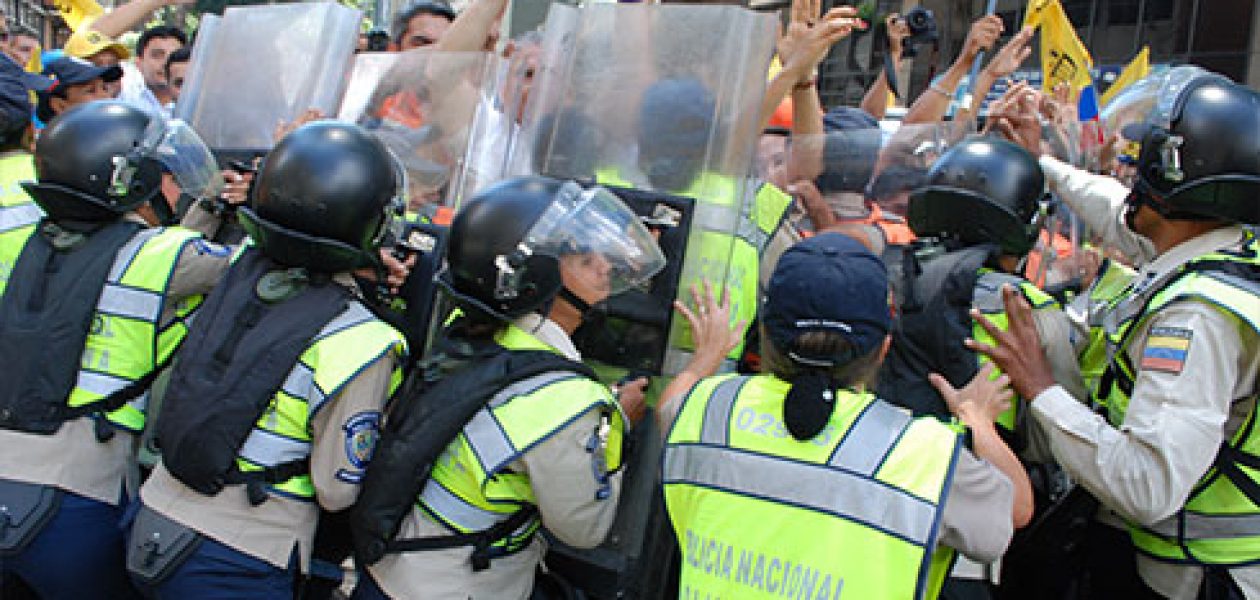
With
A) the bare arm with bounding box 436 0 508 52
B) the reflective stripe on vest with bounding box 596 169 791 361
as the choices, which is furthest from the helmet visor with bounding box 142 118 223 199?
the reflective stripe on vest with bounding box 596 169 791 361

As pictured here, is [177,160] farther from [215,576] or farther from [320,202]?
[215,576]

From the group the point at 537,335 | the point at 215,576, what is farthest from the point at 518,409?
the point at 215,576

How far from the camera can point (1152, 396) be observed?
230cm

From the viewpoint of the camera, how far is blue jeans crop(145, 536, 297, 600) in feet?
8.32

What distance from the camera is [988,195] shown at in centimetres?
297

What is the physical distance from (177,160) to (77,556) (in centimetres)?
138

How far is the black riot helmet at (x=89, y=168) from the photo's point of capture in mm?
3023

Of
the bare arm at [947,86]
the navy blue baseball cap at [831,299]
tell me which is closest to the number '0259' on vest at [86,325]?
the navy blue baseball cap at [831,299]

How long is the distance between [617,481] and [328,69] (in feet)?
8.28

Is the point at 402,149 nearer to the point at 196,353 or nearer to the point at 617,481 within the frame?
the point at 196,353

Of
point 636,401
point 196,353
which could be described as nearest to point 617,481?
point 636,401

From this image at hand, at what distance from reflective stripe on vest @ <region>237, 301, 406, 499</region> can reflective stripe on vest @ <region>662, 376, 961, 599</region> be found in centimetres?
93

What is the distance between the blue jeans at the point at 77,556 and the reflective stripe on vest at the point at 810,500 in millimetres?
1960

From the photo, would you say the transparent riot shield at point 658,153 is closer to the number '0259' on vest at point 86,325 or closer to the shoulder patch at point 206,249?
the shoulder patch at point 206,249
